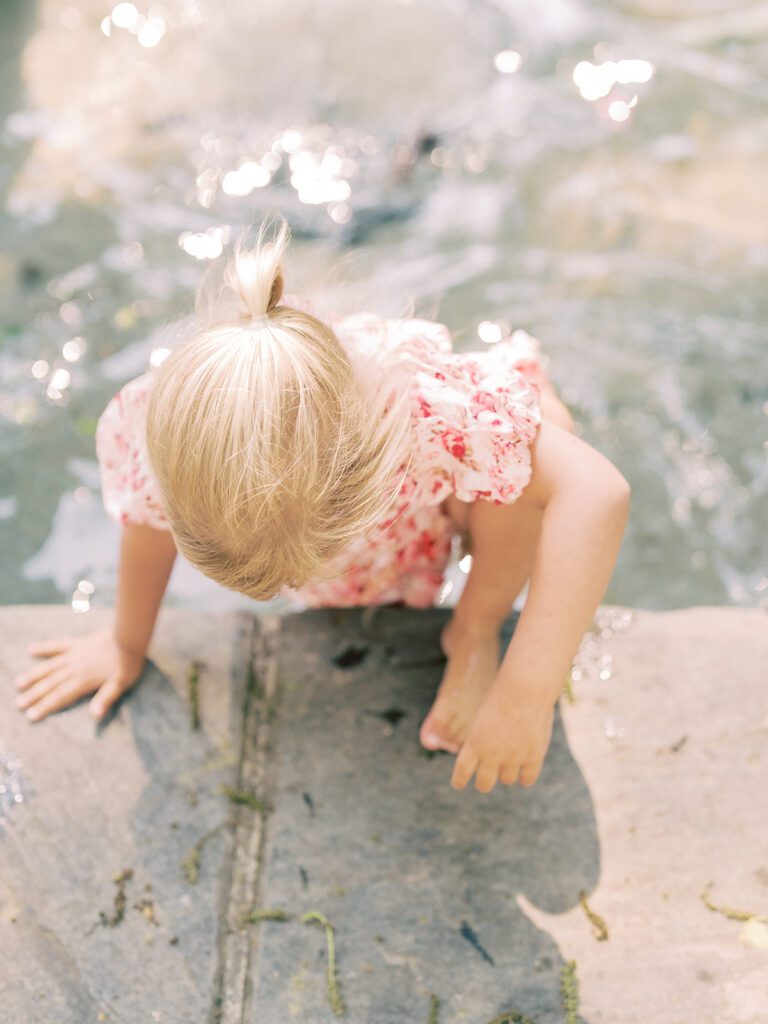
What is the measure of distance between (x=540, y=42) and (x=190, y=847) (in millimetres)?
2916

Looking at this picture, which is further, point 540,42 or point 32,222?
point 540,42

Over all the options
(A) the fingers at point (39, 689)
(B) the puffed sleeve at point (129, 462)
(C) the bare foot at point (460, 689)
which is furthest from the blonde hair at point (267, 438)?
(A) the fingers at point (39, 689)

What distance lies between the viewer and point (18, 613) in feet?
5.98

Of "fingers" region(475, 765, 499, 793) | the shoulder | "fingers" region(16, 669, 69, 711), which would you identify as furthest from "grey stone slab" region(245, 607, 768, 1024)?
the shoulder

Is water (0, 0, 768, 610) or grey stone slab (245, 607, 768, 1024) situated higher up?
water (0, 0, 768, 610)

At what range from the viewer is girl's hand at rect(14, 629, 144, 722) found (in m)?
1.66

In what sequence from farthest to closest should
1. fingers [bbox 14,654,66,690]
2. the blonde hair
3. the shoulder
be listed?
fingers [bbox 14,654,66,690] → the shoulder → the blonde hair

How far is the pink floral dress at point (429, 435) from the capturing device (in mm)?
1403

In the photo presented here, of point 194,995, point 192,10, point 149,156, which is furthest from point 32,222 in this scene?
point 194,995

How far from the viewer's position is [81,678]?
168cm

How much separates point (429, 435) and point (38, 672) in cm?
79

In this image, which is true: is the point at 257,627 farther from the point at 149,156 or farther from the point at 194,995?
the point at 149,156

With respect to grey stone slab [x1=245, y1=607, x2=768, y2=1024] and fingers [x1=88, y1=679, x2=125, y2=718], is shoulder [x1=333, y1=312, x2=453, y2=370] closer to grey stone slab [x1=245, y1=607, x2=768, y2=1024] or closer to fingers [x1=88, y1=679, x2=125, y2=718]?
grey stone slab [x1=245, y1=607, x2=768, y2=1024]

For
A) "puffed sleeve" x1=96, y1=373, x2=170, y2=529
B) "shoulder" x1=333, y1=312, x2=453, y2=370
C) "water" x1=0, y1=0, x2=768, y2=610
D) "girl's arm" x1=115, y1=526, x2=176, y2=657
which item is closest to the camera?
"shoulder" x1=333, y1=312, x2=453, y2=370
